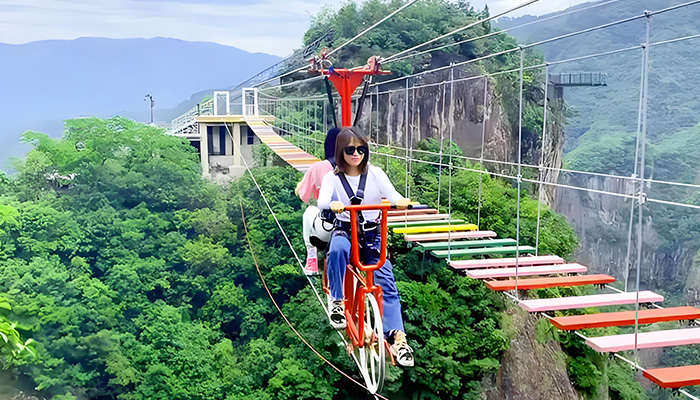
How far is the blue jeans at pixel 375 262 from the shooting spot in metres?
2.60

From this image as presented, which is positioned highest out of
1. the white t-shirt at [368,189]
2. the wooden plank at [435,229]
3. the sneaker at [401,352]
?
the white t-shirt at [368,189]

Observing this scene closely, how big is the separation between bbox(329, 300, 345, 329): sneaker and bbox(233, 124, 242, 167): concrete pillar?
16.2m

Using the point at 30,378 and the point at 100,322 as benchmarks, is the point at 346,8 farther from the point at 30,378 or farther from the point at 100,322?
the point at 30,378

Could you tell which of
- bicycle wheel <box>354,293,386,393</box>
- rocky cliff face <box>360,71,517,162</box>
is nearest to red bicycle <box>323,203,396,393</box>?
bicycle wheel <box>354,293,386,393</box>

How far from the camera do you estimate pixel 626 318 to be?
8.73 ft

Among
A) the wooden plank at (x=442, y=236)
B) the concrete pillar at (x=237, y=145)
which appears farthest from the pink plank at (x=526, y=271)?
the concrete pillar at (x=237, y=145)

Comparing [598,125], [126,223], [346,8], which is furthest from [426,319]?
[598,125]

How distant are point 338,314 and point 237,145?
54.2 ft

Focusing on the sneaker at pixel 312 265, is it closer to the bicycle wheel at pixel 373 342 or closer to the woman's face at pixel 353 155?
the bicycle wheel at pixel 373 342

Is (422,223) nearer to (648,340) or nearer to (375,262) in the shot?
(375,262)

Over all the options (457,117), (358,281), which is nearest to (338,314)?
(358,281)

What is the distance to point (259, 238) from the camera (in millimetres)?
14039

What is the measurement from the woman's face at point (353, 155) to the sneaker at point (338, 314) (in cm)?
61

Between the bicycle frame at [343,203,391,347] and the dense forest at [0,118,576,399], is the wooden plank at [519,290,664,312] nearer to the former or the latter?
the bicycle frame at [343,203,391,347]
